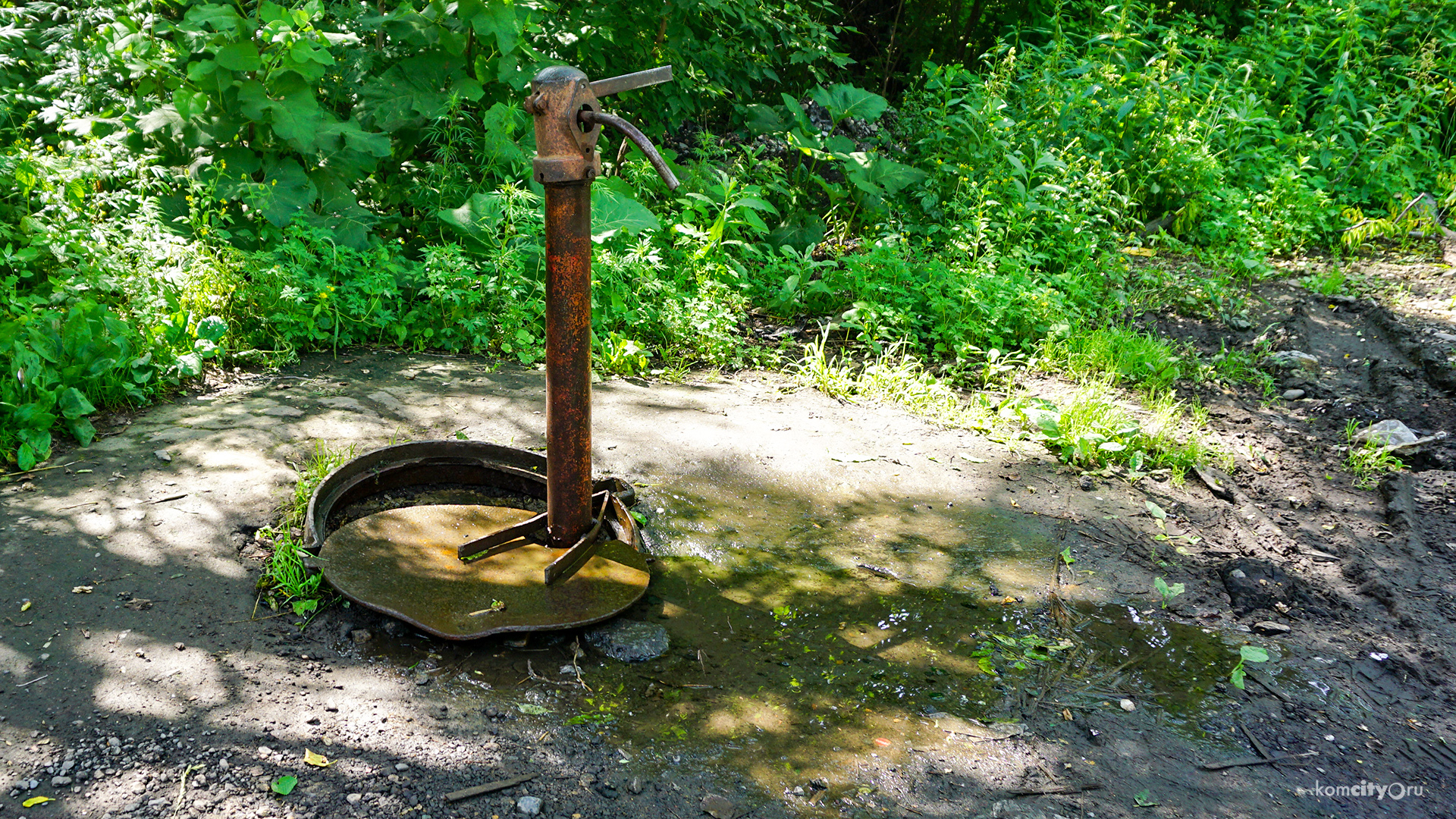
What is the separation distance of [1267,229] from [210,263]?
7029 mm

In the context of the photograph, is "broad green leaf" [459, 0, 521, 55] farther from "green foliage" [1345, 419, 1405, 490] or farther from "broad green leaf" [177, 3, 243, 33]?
"green foliage" [1345, 419, 1405, 490]

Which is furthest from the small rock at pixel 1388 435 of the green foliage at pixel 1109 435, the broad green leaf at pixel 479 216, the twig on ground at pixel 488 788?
the broad green leaf at pixel 479 216

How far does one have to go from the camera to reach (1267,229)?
6695mm

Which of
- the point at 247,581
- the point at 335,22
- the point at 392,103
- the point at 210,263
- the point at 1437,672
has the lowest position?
the point at 1437,672

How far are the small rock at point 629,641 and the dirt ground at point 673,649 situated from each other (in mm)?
77

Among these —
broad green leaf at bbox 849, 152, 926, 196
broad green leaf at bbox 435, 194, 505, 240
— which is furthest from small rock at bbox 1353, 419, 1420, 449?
broad green leaf at bbox 435, 194, 505, 240

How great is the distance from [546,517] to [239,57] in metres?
2.90

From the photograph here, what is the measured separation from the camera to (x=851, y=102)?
20.9 ft

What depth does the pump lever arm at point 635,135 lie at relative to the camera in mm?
2094

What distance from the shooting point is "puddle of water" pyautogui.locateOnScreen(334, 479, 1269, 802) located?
216 cm

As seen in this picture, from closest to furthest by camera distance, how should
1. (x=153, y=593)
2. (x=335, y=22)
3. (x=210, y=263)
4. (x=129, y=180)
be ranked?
(x=153, y=593) < (x=210, y=263) < (x=129, y=180) < (x=335, y=22)

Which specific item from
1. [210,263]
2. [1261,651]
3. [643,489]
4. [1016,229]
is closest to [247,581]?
[643,489]

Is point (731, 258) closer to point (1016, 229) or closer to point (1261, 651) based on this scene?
point (1016, 229)

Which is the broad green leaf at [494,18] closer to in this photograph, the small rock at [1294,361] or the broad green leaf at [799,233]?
the broad green leaf at [799,233]
